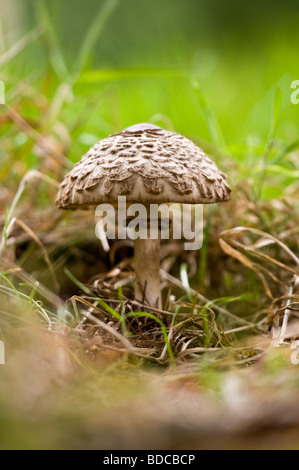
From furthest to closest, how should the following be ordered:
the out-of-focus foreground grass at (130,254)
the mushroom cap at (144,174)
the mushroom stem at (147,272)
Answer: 1. the mushroom stem at (147,272)
2. the mushroom cap at (144,174)
3. the out-of-focus foreground grass at (130,254)

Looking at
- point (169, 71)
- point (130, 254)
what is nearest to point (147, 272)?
point (130, 254)

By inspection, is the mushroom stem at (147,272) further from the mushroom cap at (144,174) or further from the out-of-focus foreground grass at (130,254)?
the mushroom cap at (144,174)

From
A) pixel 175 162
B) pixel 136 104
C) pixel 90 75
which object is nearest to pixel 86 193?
pixel 175 162

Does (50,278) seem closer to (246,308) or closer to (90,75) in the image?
(246,308)

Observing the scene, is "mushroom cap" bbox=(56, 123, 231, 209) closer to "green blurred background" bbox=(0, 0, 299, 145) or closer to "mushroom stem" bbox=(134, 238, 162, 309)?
"mushroom stem" bbox=(134, 238, 162, 309)

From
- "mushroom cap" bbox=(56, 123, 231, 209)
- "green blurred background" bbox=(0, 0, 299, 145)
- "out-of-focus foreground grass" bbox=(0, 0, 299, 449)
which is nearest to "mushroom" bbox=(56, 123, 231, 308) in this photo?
"mushroom cap" bbox=(56, 123, 231, 209)

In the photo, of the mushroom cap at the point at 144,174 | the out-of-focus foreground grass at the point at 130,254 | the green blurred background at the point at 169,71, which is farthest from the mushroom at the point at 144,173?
the green blurred background at the point at 169,71

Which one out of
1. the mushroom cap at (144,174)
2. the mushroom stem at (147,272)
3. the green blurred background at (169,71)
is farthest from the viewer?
the green blurred background at (169,71)

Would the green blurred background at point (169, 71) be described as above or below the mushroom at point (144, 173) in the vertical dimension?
above
